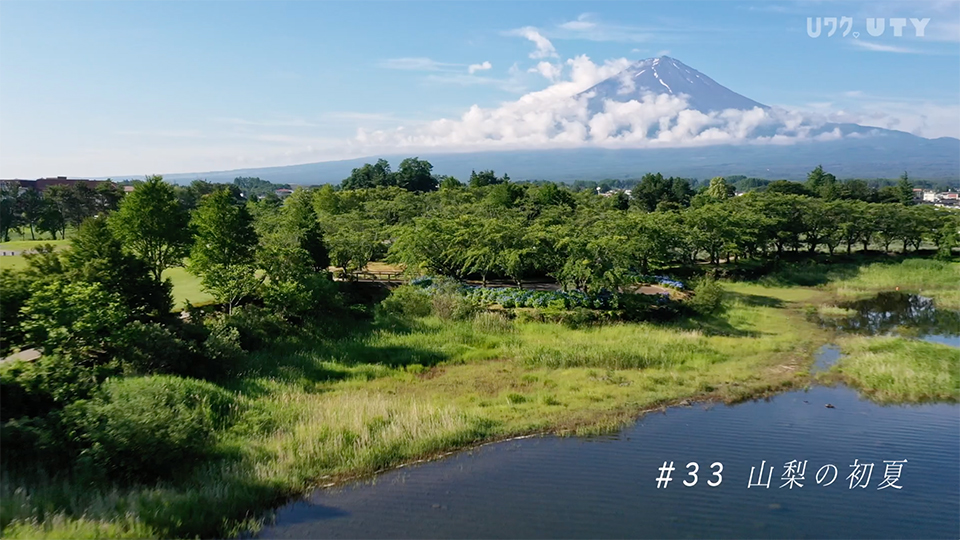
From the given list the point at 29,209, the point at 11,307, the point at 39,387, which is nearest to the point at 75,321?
the point at 11,307

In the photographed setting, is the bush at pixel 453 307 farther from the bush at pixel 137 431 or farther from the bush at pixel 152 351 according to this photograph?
the bush at pixel 137 431

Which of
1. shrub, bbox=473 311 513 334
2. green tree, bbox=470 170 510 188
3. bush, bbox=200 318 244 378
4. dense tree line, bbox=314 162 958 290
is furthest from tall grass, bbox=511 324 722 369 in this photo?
green tree, bbox=470 170 510 188

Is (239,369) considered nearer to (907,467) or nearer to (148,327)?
(148,327)

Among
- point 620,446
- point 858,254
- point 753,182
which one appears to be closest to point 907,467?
point 620,446

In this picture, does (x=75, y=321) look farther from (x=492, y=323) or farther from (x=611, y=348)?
(x=611, y=348)

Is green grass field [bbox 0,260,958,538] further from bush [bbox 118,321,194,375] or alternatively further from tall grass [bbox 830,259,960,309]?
tall grass [bbox 830,259,960,309]
